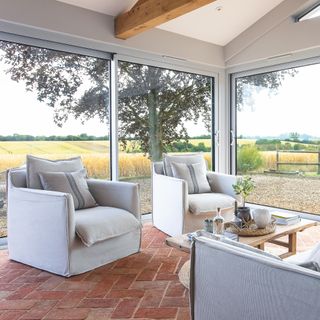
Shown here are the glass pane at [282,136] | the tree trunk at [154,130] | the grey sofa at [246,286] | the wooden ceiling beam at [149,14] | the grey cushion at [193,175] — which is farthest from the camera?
the tree trunk at [154,130]

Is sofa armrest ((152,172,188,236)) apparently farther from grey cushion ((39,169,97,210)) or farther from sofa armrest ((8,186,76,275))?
sofa armrest ((8,186,76,275))

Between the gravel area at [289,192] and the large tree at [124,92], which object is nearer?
the large tree at [124,92]

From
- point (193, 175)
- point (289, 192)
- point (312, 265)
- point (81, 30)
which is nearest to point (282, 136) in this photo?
point (289, 192)

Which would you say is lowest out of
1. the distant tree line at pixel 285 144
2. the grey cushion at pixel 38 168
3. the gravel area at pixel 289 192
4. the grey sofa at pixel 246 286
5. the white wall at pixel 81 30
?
the gravel area at pixel 289 192

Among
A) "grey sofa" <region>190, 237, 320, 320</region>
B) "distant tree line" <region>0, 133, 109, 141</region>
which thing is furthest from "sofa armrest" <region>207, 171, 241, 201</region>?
"grey sofa" <region>190, 237, 320, 320</region>

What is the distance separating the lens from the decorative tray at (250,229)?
2.54 m

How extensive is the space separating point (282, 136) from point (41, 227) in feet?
11.6

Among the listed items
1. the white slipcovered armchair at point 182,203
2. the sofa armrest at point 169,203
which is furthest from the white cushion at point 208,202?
the sofa armrest at point 169,203

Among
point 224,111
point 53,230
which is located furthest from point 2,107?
point 224,111

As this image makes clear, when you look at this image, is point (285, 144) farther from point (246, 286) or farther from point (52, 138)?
point (246, 286)

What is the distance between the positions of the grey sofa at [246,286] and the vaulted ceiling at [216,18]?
135 inches

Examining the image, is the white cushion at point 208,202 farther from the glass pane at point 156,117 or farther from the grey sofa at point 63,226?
the glass pane at point 156,117

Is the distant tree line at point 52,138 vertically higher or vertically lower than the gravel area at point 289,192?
higher

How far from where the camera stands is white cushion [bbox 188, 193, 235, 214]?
3.56 meters
